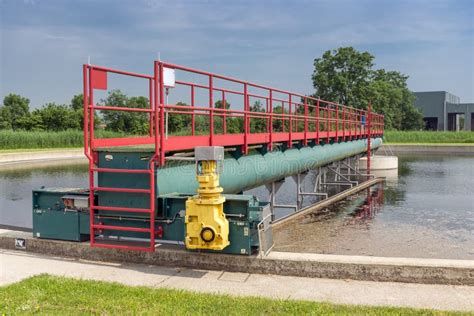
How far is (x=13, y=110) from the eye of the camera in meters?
64.8

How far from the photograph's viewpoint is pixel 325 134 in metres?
15.3

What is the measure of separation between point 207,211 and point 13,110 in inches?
2619

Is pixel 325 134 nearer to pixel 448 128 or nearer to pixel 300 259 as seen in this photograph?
pixel 300 259

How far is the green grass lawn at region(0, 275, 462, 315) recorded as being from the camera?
4348 mm

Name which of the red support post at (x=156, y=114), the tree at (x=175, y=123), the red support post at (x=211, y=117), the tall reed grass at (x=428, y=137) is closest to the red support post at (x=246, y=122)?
the red support post at (x=211, y=117)

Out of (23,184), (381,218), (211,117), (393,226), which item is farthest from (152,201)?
(23,184)

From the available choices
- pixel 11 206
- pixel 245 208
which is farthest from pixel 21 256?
pixel 11 206

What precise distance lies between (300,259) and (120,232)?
244 cm

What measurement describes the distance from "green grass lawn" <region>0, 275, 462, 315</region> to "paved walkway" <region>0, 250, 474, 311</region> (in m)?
0.38

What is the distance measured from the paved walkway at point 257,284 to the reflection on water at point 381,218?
331 centimetres

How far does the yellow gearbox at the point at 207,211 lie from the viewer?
5637 mm

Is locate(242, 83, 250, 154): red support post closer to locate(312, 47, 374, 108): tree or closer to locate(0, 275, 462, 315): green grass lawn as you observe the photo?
locate(0, 275, 462, 315): green grass lawn

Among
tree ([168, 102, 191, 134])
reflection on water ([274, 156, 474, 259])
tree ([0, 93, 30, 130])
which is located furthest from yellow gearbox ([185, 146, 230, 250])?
tree ([0, 93, 30, 130])

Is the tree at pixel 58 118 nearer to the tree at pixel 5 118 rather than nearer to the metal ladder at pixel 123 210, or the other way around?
the tree at pixel 5 118
